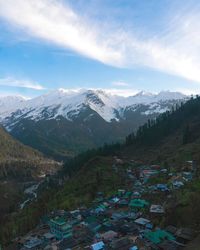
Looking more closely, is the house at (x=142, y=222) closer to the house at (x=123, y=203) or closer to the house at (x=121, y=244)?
the house at (x=121, y=244)

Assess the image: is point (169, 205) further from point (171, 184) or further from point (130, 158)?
point (130, 158)

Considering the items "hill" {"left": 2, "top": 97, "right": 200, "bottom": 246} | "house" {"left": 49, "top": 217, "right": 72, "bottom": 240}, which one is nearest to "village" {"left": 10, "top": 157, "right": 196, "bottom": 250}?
"house" {"left": 49, "top": 217, "right": 72, "bottom": 240}

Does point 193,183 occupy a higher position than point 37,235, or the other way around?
point 193,183

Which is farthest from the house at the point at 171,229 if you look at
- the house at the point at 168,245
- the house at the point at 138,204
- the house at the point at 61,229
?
the house at the point at 61,229

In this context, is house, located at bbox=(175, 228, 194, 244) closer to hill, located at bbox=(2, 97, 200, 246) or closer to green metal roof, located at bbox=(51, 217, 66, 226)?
hill, located at bbox=(2, 97, 200, 246)

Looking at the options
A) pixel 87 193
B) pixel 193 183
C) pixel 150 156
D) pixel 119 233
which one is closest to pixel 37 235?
pixel 119 233

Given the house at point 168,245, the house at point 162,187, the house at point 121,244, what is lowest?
the house at point 121,244

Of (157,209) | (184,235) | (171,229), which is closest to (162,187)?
(157,209)
